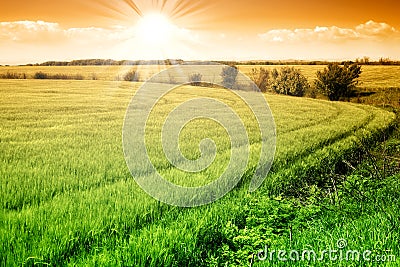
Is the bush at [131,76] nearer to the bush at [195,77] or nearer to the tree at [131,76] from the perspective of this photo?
the tree at [131,76]

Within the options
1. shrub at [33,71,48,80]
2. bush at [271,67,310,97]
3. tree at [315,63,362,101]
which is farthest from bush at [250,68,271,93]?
shrub at [33,71,48,80]

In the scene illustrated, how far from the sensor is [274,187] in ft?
27.4

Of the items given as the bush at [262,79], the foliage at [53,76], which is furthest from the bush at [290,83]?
the foliage at [53,76]

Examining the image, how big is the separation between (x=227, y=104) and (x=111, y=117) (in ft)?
43.7

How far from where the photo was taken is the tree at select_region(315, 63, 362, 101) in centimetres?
4284

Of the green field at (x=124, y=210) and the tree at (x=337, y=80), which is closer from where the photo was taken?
the green field at (x=124, y=210)

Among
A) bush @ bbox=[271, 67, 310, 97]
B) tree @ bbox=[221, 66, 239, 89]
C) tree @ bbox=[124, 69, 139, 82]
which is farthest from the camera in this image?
tree @ bbox=[124, 69, 139, 82]

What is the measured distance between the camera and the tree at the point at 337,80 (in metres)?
42.8

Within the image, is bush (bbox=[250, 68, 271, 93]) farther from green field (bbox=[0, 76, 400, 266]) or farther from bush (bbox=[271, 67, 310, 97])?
green field (bbox=[0, 76, 400, 266])

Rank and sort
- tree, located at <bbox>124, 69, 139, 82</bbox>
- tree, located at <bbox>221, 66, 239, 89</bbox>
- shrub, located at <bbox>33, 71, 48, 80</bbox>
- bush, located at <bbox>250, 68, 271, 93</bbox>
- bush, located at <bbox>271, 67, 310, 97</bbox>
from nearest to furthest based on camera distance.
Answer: bush, located at <bbox>271, 67, 310, 97</bbox> → shrub, located at <bbox>33, 71, 48, 80</bbox> → tree, located at <bbox>221, 66, 239, 89</bbox> → tree, located at <bbox>124, 69, 139, 82</bbox> → bush, located at <bbox>250, 68, 271, 93</bbox>

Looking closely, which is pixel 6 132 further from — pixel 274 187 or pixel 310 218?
pixel 310 218

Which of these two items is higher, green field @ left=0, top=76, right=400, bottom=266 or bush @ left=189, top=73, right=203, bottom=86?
bush @ left=189, top=73, right=203, bottom=86

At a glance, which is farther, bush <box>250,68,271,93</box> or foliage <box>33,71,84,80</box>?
bush <box>250,68,271,93</box>

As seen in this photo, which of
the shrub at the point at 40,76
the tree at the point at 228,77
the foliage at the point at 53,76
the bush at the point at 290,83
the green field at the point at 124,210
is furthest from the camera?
the tree at the point at 228,77
